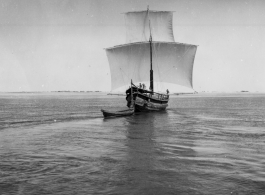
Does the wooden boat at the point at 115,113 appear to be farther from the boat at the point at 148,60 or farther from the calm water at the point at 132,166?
the boat at the point at 148,60

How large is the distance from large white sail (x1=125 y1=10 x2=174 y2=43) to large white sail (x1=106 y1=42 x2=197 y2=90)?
410cm

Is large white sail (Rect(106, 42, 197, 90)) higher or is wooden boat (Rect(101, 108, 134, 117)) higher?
large white sail (Rect(106, 42, 197, 90))

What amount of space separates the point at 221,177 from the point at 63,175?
557 centimetres

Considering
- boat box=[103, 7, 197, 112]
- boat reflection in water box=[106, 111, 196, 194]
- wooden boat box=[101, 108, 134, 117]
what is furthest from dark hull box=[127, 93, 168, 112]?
boat reflection in water box=[106, 111, 196, 194]

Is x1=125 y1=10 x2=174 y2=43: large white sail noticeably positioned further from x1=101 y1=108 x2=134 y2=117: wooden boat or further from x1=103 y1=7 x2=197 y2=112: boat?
x1=101 y1=108 x2=134 y2=117: wooden boat

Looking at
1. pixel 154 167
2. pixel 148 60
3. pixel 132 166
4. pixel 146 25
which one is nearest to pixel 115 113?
pixel 132 166

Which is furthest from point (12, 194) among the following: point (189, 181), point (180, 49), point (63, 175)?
point (180, 49)

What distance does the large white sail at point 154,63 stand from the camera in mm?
59781

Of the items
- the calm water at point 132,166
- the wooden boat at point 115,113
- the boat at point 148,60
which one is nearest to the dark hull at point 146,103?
the wooden boat at point 115,113

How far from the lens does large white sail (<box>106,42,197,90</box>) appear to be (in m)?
59.8

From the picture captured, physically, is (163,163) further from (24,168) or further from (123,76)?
(123,76)

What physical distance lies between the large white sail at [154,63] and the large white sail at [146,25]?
4.10 metres

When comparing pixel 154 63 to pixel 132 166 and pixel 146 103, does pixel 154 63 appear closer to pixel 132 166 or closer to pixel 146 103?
pixel 146 103

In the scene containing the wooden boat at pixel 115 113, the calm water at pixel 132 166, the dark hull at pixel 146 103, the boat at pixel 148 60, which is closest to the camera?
the calm water at pixel 132 166
